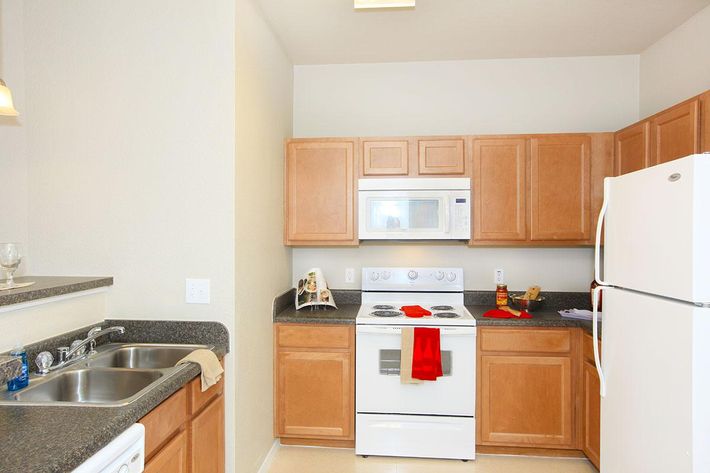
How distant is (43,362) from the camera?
1529mm

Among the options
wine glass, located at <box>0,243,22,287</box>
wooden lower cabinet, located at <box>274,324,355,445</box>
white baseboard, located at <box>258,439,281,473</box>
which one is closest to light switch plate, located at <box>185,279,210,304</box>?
wine glass, located at <box>0,243,22,287</box>

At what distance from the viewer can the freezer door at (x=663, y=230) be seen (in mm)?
1327

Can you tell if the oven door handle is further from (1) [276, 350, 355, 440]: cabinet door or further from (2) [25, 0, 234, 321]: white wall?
(2) [25, 0, 234, 321]: white wall

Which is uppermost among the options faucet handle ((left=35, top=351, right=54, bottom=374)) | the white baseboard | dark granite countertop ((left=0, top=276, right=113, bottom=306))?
dark granite countertop ((left=0, top=276, right=113, bottom=306))

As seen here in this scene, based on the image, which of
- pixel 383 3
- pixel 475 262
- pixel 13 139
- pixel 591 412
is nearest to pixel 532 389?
pixel 591 412

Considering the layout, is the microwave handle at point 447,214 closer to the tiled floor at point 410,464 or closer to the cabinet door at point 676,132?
the cabinet door at point 676,132

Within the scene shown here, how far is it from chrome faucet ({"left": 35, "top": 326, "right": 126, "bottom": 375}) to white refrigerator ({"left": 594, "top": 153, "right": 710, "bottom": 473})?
227 cm

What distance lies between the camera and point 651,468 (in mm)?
1523

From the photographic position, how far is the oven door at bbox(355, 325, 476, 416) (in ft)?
8.31

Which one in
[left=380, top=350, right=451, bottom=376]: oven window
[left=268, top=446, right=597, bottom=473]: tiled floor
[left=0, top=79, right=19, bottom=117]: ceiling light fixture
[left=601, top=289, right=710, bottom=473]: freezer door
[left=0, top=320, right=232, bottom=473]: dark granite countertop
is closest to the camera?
[left=0, top=320, right=232, bottom=473]: dark granite countertop

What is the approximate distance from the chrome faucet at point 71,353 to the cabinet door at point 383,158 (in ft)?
6.00

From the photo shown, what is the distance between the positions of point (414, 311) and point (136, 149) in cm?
192

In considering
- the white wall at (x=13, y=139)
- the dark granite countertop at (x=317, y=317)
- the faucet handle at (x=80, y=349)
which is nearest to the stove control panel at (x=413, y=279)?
the dark granite countertop at (x=317, y=317)

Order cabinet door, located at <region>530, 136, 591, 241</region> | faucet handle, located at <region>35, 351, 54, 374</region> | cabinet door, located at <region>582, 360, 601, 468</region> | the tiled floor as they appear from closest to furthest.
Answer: faucet handle, located at <region>35, 351, 54, 374</region>
cabinet door, located at <region>582, 360, 601, 468</region>
the tiled floor
cabinet door, located at <region>530, 136, 591, 241</region>
